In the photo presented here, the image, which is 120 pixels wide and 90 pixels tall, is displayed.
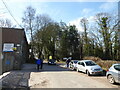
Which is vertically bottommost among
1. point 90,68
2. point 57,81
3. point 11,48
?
point 57,81

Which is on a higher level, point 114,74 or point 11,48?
point 11,48

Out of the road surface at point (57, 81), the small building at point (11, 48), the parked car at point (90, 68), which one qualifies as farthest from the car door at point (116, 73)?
the small building at point (11, 48)

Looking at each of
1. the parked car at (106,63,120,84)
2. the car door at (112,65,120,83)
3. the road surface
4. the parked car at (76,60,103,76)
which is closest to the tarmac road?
the road surface

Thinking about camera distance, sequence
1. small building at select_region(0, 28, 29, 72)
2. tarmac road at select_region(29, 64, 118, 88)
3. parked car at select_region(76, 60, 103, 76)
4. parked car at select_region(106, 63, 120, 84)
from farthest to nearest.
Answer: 1. small building at select_region(0, 28, 29, 72)
2. parked car at select_region(76, 60, 103, 76)
3. parked car at select_region(106, 63, 120, 84)
4. tarmac road at select_region(29, 64, 118, 88)

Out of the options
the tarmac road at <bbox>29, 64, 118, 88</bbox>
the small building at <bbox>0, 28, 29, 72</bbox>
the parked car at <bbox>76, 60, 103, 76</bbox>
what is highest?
the small building at <bbox>0, 28, 29, 72</bbox>

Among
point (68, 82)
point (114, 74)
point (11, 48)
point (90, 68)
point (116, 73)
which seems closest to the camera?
point (116, 73)

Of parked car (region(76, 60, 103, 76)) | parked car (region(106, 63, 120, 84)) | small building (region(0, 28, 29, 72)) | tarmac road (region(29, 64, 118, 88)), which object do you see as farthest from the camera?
small building (region(0, 28, 29, 72))

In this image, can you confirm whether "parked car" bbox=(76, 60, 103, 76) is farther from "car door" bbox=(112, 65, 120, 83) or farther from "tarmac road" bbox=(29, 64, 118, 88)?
"car door" bbox=(112, 65, 120, 83)

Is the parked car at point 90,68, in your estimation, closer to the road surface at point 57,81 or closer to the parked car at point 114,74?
the road surface at point 57,81

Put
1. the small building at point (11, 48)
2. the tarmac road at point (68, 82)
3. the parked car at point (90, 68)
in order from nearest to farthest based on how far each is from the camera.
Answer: the tarmac road at point (68, 82), the parked car at point (90, 68), the small building at point (11, 48)

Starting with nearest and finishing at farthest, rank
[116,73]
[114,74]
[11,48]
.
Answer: [116,73], [114,74], [11,48]

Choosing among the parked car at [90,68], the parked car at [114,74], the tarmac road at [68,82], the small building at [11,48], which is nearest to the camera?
the tarmac road at [68,82]

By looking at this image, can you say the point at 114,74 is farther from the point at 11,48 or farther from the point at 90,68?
the point at 11,48

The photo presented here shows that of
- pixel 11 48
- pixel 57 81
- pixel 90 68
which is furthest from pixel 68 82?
pixel 11 48
